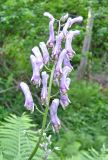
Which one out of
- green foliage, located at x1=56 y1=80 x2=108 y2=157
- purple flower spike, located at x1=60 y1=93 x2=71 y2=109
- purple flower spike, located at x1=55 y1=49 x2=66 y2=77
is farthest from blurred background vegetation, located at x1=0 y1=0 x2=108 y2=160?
purple flower spike, located at x1=55 y1=49 x2=66 y2=77

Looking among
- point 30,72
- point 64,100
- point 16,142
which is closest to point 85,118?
point 30,72

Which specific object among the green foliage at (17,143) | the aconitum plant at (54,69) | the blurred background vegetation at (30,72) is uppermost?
the blurred background vegetation at (30,72)

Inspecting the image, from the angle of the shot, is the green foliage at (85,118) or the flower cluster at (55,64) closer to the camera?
the flower cluster at (55,64)

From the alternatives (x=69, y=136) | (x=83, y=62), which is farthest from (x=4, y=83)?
(x=83, y=62)

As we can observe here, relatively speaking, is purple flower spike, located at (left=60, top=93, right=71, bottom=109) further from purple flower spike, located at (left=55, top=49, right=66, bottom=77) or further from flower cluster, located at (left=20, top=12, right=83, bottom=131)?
purple flower spike, located at (left=55, top=49, right=66, bottom=77)

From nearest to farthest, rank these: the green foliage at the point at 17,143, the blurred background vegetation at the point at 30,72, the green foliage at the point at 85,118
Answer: the green foliage at the point at 17,143, the green foliage at the point at 85,118, the blurred background vegetation at the point at 30,72

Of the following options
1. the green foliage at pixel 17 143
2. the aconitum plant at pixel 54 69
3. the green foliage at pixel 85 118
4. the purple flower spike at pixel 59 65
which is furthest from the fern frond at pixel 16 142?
the green foliage at pixel 85 118

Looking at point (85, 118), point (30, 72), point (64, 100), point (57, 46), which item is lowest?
point (64, 100)

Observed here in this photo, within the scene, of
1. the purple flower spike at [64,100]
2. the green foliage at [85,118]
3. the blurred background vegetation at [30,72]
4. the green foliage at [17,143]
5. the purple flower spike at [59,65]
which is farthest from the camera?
the blurred background vegetation at [30,72]

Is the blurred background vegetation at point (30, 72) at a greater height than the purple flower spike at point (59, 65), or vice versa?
the blurred background vegetation at point (30, 72)

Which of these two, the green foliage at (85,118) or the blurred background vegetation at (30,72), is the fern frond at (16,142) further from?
the blurred background vegetation at (30,72)

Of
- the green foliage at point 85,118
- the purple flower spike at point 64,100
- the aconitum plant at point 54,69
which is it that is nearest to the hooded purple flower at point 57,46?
the aconitum plant at point 54,69

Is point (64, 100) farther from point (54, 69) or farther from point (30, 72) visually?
point (30, 72)

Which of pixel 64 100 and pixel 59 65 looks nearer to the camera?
pixel 59 65
